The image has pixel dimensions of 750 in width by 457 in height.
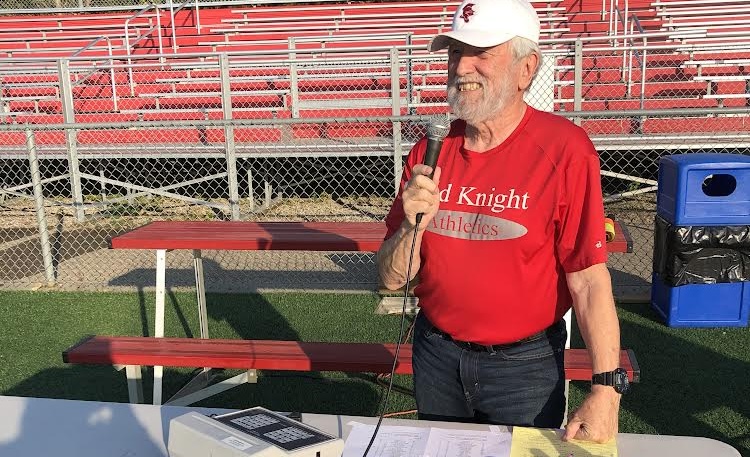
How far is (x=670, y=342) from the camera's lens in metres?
5.20

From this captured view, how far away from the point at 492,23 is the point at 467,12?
3.6 inches

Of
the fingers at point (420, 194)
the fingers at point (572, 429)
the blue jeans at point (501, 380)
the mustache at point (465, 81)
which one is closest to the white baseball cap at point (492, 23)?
the mustache at point (465, 81)

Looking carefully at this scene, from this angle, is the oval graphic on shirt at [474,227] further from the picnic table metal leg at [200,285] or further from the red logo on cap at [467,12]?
the picnic table metal leg at [200,285]

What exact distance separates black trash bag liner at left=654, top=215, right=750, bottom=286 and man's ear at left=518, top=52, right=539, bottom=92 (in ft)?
12.4

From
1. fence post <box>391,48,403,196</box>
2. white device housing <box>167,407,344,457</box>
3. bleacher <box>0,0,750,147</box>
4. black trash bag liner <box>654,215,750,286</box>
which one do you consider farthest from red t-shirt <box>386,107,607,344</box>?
bleacher <box>0,0,750,147</box>

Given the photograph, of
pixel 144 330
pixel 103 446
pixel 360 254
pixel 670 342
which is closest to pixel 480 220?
pixel 103 446

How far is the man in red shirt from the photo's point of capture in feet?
6.37

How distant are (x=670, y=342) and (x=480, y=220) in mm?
3732

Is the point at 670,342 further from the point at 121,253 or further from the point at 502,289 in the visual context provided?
the point at 121,253

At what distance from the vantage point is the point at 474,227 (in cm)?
206

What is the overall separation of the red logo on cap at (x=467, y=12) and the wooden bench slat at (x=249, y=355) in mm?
2035

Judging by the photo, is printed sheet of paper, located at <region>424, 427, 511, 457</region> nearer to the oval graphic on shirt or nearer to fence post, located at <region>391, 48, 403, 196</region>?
the oval graphic on shirt

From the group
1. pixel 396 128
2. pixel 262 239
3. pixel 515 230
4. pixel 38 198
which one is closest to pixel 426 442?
pixel 515 230

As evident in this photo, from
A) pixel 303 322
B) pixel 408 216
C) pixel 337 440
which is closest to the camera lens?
pixel 337 440
